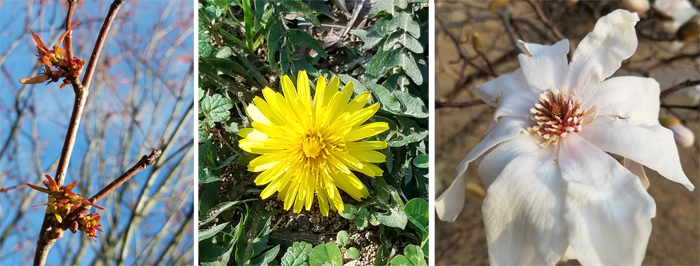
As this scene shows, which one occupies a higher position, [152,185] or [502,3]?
[152,185]

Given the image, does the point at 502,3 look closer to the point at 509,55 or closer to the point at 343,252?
the point at 509,55

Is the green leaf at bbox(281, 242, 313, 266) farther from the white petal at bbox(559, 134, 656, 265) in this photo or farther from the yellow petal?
the white petal at bbox(559, 134, 656, 265)

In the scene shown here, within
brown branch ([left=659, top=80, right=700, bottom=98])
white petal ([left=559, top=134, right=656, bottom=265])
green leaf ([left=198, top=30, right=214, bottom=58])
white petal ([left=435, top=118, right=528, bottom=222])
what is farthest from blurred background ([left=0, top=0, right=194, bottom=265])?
brown branch ([left=659, top=80, right=700, bottom=98])

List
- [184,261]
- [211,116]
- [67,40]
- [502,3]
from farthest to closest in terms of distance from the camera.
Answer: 1. [502,3]
2. [184,261]
3. [211,116]
4. [67,40]

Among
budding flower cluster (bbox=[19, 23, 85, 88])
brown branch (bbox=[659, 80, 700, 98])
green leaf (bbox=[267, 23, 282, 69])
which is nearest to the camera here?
budding flower cluster (bbox=[19, 23, 85, 88])

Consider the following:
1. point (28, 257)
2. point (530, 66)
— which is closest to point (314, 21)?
point (530, 66)

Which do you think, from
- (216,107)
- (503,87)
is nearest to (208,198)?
(216,107)

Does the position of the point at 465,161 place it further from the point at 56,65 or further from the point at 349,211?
the point at 56,65
